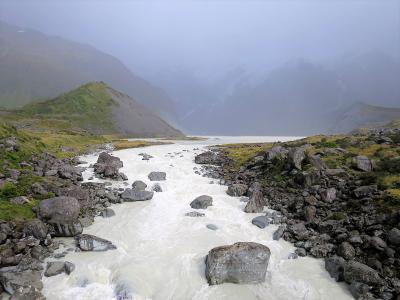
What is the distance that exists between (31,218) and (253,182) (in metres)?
27.0

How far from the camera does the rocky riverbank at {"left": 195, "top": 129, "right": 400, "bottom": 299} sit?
84.9ft

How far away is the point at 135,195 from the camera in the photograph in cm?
4203

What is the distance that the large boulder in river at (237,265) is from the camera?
2514 cm

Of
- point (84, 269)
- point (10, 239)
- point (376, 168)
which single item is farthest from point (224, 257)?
point (376, 168)

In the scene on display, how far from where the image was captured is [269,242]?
31219 mm

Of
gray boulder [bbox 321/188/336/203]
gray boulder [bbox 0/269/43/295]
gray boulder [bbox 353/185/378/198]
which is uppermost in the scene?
gray boulder [bbox 353/185/378/198]

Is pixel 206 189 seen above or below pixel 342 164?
below

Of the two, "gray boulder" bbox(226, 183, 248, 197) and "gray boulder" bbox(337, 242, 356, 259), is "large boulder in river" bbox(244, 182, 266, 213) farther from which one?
"gray boulder" bbox(337, 242, 356, 259)

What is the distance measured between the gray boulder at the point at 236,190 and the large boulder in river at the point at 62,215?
734 inches

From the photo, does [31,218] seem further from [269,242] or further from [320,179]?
[320,179]

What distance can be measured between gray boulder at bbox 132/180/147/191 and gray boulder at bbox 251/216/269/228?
15.8m

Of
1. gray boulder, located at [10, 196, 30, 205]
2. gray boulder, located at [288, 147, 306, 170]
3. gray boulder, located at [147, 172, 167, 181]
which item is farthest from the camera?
gray boulder, located at [147, 172, 167, 181]

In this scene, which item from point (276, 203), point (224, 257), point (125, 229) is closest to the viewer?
point (224, 257)

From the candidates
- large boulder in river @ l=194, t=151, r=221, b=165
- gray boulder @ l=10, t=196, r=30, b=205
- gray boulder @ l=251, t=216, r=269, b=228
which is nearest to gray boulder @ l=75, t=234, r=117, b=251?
gray boulder @ l=10, t=196, r=30, b=205
